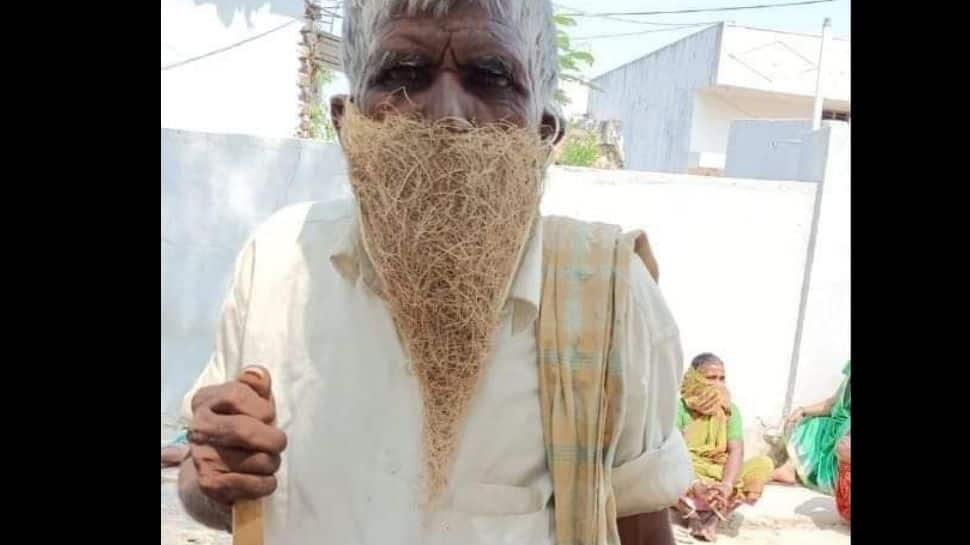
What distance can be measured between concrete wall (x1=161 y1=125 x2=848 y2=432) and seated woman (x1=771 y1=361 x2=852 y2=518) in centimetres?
6

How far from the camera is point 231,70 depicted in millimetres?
1793

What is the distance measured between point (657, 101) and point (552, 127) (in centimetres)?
147

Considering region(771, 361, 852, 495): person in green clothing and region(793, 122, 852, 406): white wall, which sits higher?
region(793, 122, 852, 406): white wall

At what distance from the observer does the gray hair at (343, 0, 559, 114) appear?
3.03ft

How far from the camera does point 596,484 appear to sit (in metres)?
0.86

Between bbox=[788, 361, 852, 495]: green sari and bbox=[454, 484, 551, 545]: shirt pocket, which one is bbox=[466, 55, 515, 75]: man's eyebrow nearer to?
bbox=[454, 484, 551, 545]: shirt pocket

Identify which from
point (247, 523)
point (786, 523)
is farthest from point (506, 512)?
point (786, 523)

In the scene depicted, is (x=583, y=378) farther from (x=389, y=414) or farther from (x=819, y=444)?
(x=819, y=444)

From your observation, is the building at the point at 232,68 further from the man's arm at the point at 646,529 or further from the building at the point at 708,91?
the man's arm at the point at 646,529

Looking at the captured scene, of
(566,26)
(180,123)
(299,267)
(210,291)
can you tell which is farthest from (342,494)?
(180,123)

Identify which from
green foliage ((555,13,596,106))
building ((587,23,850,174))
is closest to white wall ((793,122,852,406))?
building ((587,23,850,174))

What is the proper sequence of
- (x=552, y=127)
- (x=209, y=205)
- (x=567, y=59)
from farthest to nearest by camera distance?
(x=209, y=205)
(x=567, y=59)
(x=552, y=127)
